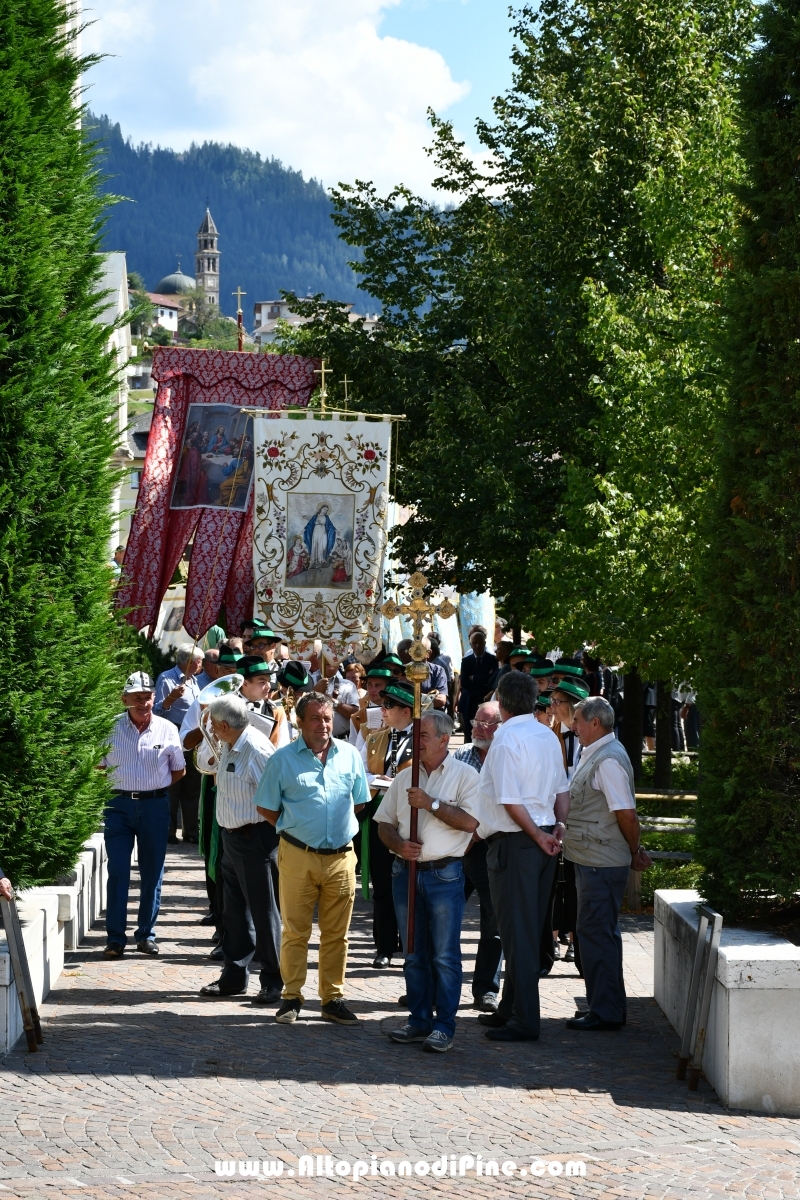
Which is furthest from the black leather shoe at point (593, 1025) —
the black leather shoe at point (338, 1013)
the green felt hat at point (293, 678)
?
the green felt hat at point (293, 678)

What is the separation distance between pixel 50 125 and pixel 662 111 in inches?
552

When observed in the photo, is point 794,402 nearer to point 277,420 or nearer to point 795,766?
point 795,766

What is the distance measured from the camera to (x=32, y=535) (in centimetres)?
955

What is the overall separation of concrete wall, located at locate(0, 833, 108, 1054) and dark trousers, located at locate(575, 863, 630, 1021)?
10.3ft

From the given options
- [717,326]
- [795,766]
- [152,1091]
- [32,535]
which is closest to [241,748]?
[32,535]

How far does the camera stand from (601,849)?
9414 millimetres

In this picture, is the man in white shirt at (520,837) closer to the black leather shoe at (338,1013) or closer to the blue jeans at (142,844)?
the black leather shoe at (338,1013)

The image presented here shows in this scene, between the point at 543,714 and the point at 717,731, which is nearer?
the point at 717,731

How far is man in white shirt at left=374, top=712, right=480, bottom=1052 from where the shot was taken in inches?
349

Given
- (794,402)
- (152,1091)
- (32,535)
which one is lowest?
(152,1091)

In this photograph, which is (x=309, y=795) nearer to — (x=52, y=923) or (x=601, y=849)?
(x=601, y=849)

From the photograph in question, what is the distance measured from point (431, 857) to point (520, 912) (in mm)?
620

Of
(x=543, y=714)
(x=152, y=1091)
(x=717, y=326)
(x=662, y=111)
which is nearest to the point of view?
(x=152, y=1091)

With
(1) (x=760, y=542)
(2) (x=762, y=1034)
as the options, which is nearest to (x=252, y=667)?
(1) (x=760, y=542)
